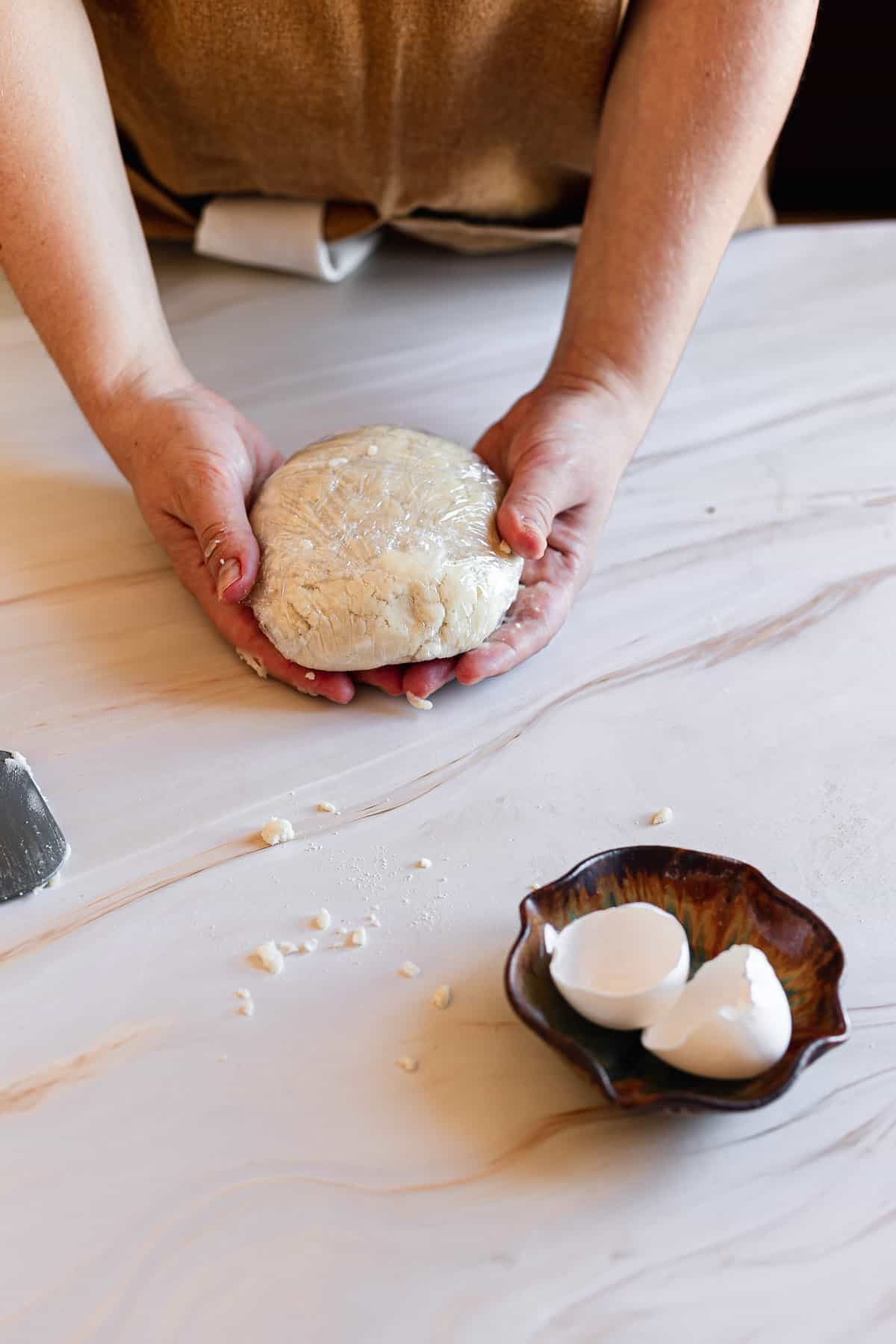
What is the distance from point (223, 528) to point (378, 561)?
0.42 feet

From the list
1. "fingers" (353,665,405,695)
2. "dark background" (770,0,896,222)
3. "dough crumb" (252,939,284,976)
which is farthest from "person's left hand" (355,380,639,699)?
"dark background" (770,0,896,222)

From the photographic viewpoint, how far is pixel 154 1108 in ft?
1.98

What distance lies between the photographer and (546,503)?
865 millimetres

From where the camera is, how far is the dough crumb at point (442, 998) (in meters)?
0.65

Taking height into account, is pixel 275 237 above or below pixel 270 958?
above

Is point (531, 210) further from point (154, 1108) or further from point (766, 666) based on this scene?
point (154, 1108)

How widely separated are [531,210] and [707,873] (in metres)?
0.88

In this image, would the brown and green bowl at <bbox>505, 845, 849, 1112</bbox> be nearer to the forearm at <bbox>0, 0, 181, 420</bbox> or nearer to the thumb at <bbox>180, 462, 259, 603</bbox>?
the thumb at <bbox>180, 462, 259, 603</bbox>

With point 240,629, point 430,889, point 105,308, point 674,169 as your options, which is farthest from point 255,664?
point 674,169

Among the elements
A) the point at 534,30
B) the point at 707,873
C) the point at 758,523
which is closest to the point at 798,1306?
the point at 707,873

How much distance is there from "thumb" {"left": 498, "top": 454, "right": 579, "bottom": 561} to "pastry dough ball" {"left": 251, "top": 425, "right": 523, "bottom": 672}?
16 millimetres

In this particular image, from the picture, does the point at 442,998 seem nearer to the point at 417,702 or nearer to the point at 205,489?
the point at 417,702

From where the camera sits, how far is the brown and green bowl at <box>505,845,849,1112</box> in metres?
0.56

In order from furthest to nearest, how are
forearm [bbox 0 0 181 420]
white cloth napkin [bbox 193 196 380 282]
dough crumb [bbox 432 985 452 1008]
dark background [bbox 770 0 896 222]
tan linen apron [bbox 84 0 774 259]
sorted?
dark background [bbox 770 0 896 222]
white cloth napkin [bbox 193 196 380 282]
tan linen apron [bbox 84 0 774 259]
forearm [bbox 0 0 181 420]
dough crumb [bbox 432 985 452 1008]
